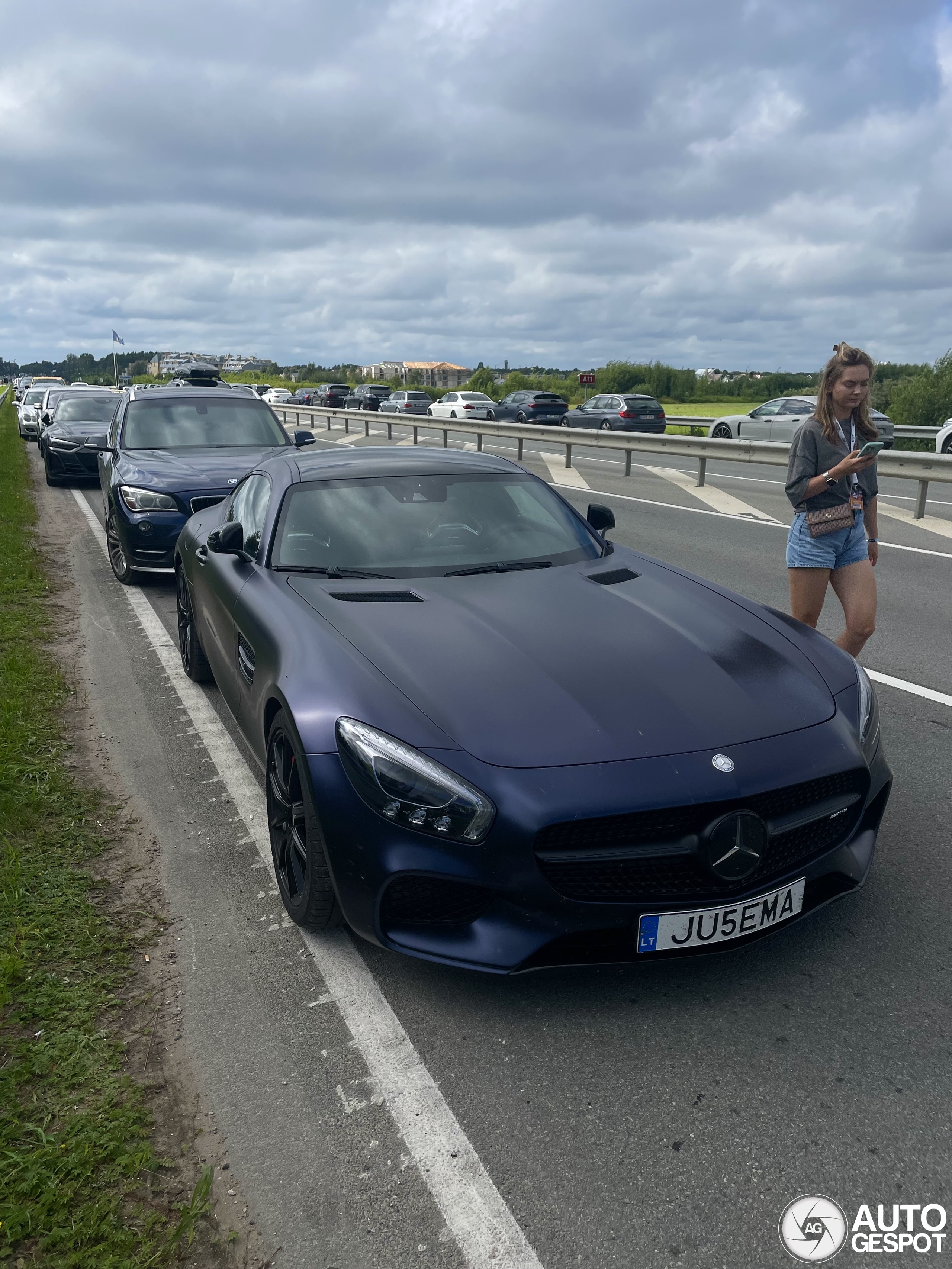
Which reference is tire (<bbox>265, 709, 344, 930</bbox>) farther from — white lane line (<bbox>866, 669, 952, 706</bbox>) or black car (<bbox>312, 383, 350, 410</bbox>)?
black car (<bbox>312, 383, 350, 410</bbox>)

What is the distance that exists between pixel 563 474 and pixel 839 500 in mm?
15197

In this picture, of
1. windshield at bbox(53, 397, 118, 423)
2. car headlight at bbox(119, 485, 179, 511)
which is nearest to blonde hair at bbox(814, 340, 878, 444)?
car headlight at bbox(119, 485, 179, 511)

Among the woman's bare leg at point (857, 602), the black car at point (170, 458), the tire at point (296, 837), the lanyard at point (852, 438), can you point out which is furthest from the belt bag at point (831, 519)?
the black car at point (170, 458)

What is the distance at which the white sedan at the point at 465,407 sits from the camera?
43.9 meters

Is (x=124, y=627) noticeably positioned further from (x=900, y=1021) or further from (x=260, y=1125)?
(x=900, y=1021)

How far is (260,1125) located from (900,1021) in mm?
1747

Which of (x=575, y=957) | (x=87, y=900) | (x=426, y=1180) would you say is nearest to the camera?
(x=426, y=1180)

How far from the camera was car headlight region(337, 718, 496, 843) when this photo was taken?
2656mm

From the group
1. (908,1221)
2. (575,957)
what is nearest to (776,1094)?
(908,1221)

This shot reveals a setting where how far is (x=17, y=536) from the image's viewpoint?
1102 cm

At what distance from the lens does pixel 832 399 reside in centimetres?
485

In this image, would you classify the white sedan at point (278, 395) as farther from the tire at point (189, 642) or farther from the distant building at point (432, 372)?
the distant building at point (432, 372)

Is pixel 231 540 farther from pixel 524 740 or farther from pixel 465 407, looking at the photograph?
pixel 465 407

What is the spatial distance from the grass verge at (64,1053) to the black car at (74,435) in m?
12.4
